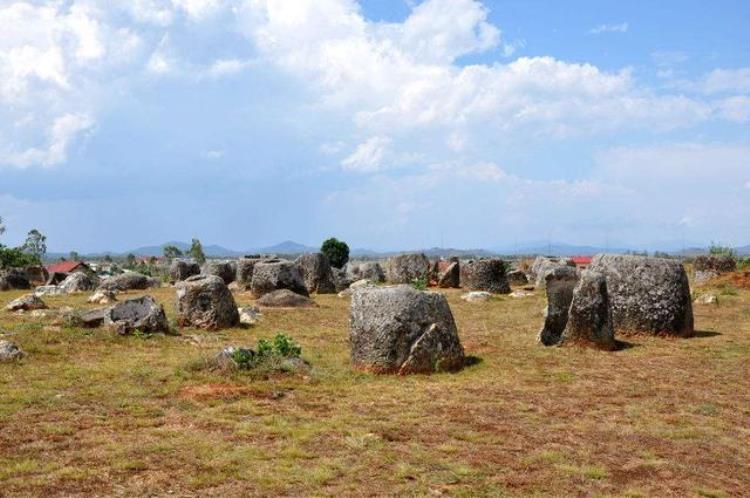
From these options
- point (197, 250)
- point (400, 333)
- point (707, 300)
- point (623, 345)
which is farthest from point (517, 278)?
point (197, 250)

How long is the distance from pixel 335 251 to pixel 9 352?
48.2m

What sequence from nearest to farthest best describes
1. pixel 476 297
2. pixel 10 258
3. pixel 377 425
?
1. pixel 377 425
2. pixel 476 297
3. pixel 10 258

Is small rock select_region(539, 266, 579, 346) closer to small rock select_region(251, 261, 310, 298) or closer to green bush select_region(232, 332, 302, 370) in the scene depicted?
green bush select_region(232, 332, 302, 370)

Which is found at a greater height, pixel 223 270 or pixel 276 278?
pixel 223 270

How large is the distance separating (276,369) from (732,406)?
6.92 m

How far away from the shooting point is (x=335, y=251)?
61.8m

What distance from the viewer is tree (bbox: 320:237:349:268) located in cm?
6153

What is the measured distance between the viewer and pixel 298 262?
112 feet

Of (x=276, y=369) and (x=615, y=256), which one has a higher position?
(x=615, y=256)

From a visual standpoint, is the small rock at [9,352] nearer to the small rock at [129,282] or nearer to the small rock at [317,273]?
the small rock at [317,273]

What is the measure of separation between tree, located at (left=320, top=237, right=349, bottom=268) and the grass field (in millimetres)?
45581

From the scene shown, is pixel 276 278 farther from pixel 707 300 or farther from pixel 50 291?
pixel 707 300

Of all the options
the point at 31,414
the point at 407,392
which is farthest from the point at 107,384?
the point at 407,392

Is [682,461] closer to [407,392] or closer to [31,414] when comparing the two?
[407,392]
